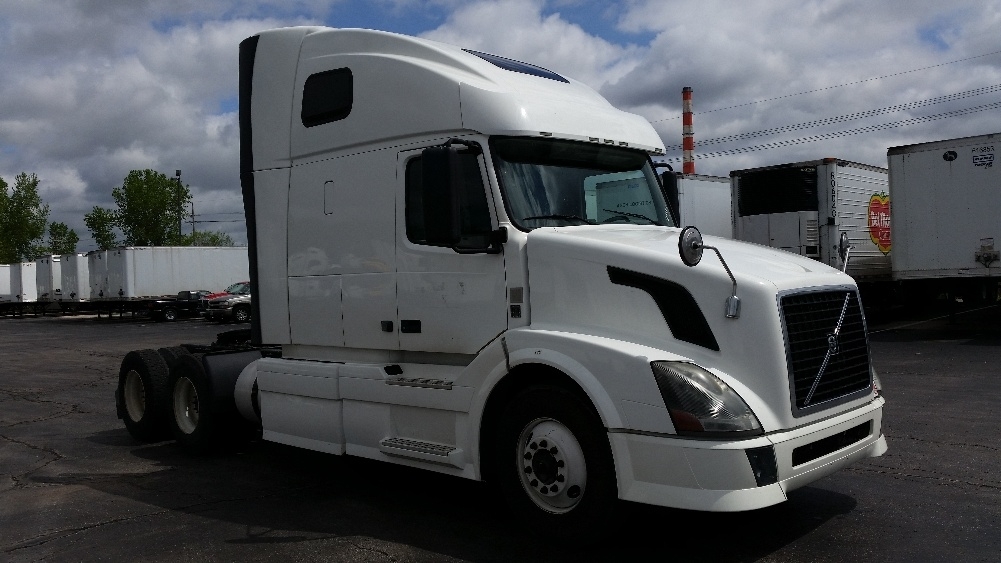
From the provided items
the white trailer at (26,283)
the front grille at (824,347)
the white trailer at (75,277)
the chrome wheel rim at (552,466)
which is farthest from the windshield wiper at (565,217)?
the white trailer at (26,283)

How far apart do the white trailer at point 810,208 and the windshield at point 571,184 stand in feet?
43.9

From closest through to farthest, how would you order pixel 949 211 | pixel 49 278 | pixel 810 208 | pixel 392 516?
1. pixel 392 516
2. pixel 949 211
3. pixel 810 208
4. pixel 49 278

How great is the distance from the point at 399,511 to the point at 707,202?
686 inches

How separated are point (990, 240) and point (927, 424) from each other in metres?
10.2

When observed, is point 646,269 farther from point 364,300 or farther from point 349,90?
point 349,90

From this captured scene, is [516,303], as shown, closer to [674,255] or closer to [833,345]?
[674,255]

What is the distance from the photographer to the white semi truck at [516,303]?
4469mm

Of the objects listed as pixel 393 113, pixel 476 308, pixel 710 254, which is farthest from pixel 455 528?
pixel 393 113

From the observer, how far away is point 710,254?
15.9 feet

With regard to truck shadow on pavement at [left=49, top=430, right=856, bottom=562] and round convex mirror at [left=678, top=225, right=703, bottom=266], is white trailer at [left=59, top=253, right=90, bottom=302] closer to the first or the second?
truck shadow on pavement at [left=49, top=430, right=856, bottom=562]

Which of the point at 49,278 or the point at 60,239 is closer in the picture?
the point at 49,278

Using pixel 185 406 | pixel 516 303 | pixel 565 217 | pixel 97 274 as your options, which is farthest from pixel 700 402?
pixel 97 274

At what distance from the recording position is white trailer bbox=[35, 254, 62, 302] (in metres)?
47.4

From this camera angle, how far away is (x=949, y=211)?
17.2 meters
